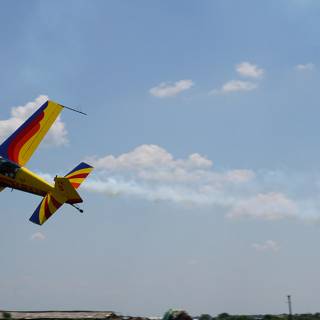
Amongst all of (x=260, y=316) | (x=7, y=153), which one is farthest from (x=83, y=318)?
(x=7, y=153)

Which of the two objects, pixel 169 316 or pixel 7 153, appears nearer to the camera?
pixel 169 316

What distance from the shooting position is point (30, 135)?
5444cm

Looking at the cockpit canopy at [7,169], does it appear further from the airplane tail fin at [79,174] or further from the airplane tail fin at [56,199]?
the airplane tail fin at [79,174]

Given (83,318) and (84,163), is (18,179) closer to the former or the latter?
(84,163)

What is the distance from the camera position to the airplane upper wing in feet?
173

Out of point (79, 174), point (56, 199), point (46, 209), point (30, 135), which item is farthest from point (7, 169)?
point (30, 135)

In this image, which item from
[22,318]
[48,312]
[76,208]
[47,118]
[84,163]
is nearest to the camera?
[22,318]

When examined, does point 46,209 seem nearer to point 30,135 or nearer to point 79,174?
point 79,174

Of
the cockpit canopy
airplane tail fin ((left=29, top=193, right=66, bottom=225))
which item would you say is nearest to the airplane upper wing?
the cockpit canopy

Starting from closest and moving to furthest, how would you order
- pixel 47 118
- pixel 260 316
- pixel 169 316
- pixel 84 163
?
pixel 169 316 → pixel 260 316 → pixel 84 163 → pixel 47 118

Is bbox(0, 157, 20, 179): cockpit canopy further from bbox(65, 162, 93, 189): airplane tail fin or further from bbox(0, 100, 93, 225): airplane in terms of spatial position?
bbox(65, 162, 93, 189): airplane tail fin

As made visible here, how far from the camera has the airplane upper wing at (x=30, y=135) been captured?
5281 centimetres

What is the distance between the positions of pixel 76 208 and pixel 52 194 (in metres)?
2.34

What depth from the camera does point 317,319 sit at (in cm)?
3578
